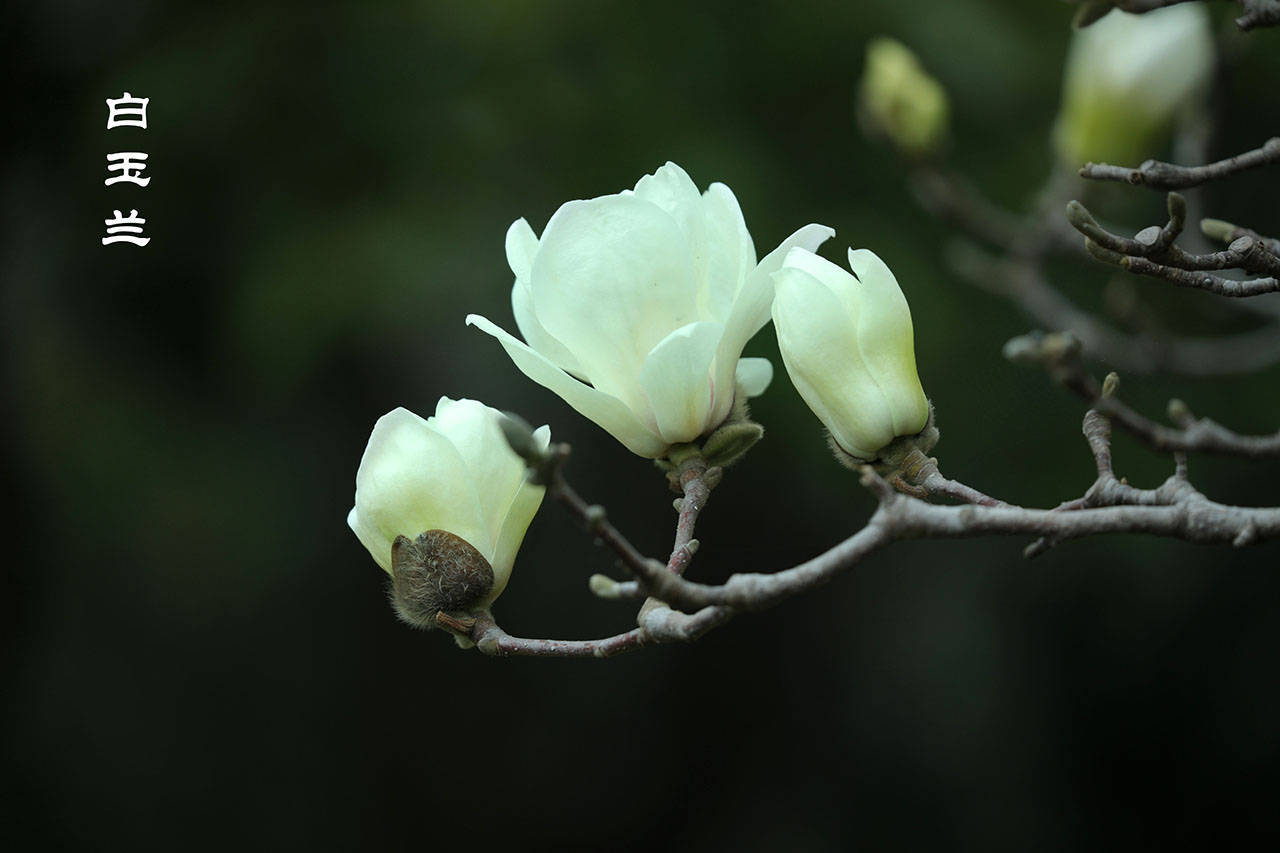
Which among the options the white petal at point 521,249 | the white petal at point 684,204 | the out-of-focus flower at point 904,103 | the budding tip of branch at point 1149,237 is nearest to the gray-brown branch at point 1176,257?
the budding tip of branch at point 1149,237

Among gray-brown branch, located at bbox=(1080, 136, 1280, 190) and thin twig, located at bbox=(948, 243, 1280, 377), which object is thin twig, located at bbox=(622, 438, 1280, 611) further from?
thin twig, located at bbox=(948, 243, 1280, 377)

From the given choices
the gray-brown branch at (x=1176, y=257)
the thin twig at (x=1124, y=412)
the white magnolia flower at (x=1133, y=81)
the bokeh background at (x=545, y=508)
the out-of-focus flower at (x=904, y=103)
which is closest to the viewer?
the thin twig at (x=1124, y=412)

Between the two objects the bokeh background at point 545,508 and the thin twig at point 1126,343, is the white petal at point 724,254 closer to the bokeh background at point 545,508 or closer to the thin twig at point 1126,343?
the thin twig at point 1126,343

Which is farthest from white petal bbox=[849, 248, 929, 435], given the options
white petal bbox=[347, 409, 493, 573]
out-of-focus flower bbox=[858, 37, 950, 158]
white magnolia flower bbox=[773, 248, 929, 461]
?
out-of-focus flower bbox=[858, 37, 950, 158]

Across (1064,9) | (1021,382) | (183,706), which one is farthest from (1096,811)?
(183,706)

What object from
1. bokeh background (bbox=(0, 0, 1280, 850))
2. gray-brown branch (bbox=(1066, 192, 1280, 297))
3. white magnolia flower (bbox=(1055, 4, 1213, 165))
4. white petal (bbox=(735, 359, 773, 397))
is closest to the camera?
gray-brown branch (bbox=(1066, 192, 1280, 297))

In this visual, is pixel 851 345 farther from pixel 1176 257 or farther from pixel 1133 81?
pixel 1133 81
